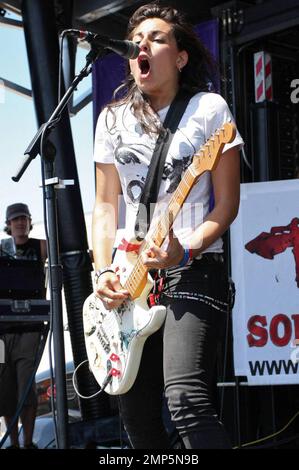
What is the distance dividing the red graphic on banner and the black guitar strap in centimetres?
185

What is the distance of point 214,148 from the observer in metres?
2.56

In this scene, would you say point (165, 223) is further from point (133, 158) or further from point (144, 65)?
point (144, 65)

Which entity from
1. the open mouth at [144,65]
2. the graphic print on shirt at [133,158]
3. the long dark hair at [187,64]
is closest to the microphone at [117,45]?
the open mouth at [144,65]

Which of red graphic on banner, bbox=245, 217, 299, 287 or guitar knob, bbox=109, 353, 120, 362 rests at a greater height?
red graphic on banner, bbox=245, 217, 299, 287

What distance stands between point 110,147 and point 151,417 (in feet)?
3.14

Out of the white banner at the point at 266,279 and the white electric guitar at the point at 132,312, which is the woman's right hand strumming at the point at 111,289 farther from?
the white banner at the point at 266,279

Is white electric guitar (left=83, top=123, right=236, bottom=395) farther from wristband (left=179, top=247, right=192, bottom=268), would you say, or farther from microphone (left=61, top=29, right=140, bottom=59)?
microphone (left=61, top=29, right=140, bottom=59)

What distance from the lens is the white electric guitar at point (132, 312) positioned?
2.60 m

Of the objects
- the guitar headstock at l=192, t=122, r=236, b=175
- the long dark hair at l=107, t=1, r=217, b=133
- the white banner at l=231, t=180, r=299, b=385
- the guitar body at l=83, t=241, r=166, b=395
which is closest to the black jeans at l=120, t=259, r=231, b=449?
the guitar body at l=83, t=241, r=166, b=395

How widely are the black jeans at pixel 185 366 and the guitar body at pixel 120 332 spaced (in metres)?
0.04

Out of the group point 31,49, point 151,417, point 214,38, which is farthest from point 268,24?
point 151,417

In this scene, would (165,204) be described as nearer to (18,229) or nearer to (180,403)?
(180,403)

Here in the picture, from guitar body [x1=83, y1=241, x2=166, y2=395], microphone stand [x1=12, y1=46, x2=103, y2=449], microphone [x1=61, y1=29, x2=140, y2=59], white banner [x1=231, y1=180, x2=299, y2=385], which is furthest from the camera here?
white banner [x1=231, y1=180, x2=299, y2=385]

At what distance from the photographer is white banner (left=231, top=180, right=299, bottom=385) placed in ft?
14.7
